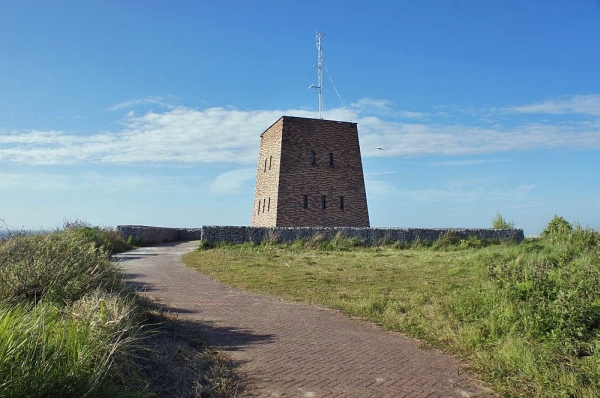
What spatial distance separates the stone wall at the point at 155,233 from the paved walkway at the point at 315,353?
20.2 metres

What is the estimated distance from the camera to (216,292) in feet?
34.8

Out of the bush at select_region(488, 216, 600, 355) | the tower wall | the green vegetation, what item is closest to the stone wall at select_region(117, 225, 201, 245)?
the tower wall

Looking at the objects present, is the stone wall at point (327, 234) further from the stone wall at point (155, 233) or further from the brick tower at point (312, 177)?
the stone wall at point (155, 233)

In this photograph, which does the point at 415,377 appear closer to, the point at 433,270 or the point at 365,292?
the point at 365,292

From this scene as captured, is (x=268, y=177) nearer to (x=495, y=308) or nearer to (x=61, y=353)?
(x=495, y=308)

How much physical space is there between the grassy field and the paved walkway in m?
0.43

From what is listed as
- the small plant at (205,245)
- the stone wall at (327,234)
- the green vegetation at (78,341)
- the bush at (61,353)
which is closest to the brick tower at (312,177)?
the stone wall at (327,234)

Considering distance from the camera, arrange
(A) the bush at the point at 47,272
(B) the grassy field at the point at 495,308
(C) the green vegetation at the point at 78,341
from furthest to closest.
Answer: (A) the bush at the point at 47,272, (B) the grassy field at the point at 495,308, (C) the green vegetation at the point at 78,341

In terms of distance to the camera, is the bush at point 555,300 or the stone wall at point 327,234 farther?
the stone wall at point 327,234

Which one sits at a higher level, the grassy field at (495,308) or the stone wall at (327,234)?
the stone wall at (327,234)

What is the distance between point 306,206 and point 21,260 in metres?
25.4

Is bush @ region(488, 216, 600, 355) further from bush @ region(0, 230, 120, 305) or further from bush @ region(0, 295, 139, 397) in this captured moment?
bush @ region(0, 230, 120, 305)

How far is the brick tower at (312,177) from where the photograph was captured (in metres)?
31.3

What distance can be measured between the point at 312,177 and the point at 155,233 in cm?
1114
